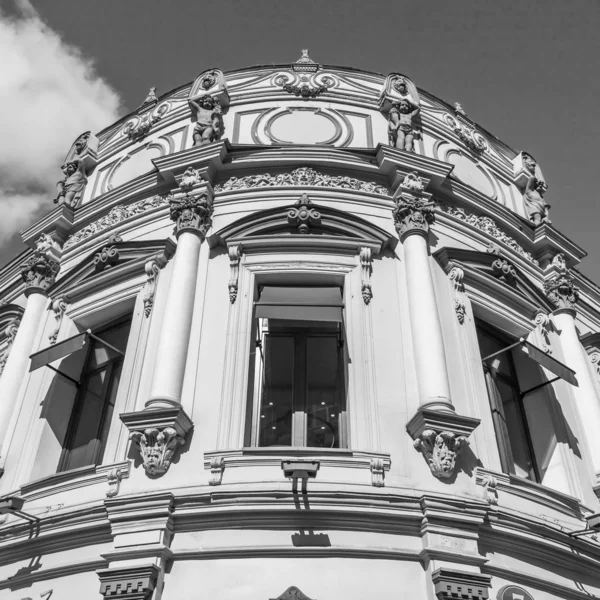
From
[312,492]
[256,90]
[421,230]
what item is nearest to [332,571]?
[312,492]

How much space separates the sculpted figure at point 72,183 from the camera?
16383 mm

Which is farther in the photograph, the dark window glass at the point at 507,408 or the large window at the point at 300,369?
the dark window glass at the point at 507,408

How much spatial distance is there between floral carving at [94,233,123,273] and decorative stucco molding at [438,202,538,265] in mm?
6338

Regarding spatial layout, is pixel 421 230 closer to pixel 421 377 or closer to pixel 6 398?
pixel 421 377

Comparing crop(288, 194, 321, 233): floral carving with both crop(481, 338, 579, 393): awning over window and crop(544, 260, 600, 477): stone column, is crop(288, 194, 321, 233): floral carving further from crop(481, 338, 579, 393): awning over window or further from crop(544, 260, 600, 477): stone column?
crop(544, 260, 600, 477): stone column

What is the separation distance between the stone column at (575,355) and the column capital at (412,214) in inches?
132

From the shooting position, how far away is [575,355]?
14.0m

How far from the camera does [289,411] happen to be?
11523 mm

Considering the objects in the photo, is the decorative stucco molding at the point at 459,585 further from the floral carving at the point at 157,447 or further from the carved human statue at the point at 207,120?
the carved human statue at the point at 207,120

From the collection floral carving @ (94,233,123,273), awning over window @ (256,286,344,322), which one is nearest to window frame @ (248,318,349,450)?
awning over window @ (256,286,344,322)

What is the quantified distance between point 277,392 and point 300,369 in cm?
56

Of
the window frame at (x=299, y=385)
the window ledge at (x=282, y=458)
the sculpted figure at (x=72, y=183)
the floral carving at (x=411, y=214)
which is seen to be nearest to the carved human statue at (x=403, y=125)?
the floral carving at (x=411, y=214)

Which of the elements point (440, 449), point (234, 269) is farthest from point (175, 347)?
point (440, 449)

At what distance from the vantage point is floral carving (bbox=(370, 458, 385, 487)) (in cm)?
994
